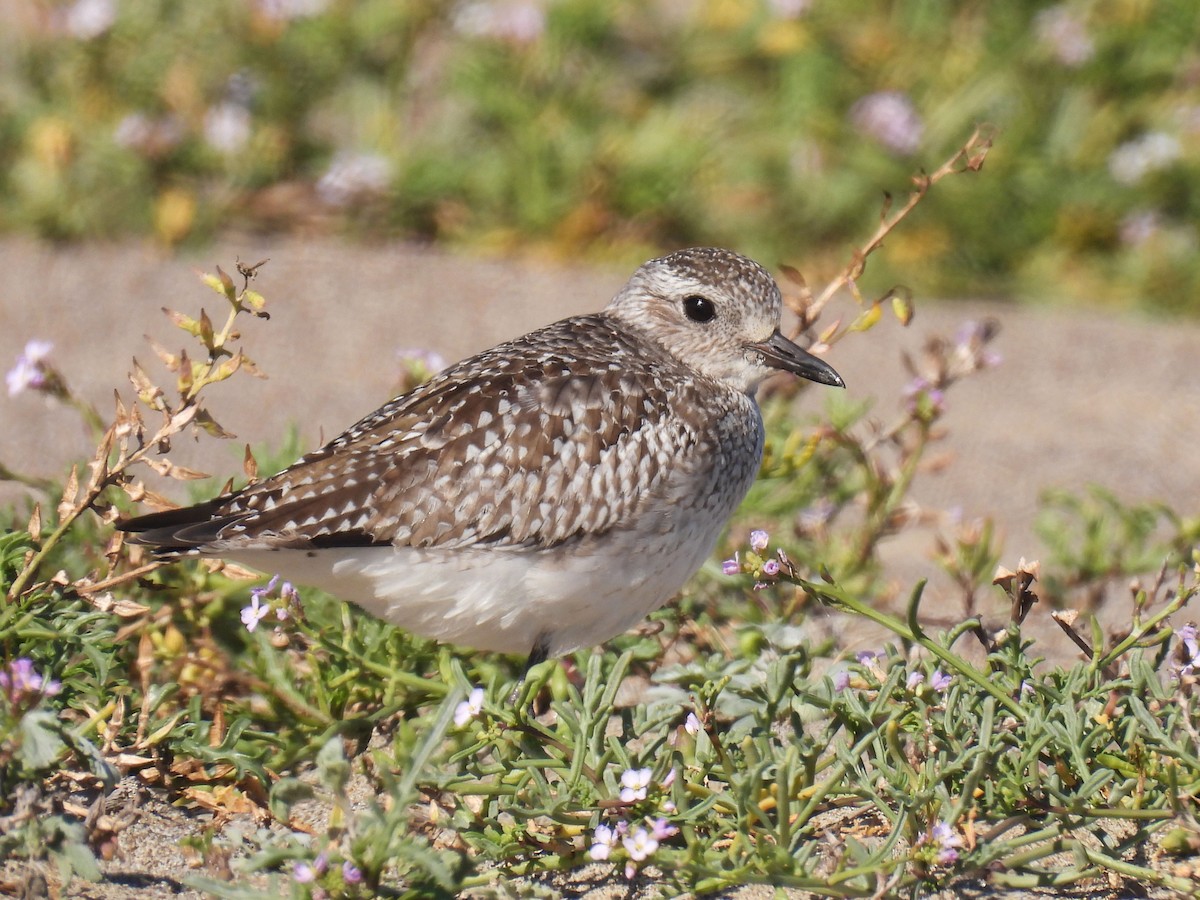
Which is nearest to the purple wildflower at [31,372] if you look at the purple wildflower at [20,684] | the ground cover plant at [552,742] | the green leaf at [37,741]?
the ground cover plant at [552,742]

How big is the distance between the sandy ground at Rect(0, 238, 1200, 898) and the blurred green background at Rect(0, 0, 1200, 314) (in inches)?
10.8

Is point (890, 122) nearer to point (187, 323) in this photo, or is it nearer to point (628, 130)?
point (628, 130)

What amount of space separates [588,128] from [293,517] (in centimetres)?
423

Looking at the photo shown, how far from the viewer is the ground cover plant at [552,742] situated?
3277 mm

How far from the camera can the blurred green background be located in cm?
757

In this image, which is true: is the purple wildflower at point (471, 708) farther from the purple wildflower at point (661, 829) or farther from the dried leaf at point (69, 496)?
the dried leaf at point (69, 496)

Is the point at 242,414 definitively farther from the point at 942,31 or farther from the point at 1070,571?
the point at 942,31

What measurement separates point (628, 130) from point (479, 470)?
4173 millimetres

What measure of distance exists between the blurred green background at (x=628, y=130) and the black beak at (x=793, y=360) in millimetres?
3050

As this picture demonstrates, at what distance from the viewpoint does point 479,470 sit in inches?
157

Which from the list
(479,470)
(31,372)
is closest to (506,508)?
(479,470)

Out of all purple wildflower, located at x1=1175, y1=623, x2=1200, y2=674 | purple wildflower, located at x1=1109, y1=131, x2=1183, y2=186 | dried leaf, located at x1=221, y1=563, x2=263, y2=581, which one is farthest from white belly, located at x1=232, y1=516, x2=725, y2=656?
purple wildflower, located at x1=1109, y1=131, x2=1183, y2=186

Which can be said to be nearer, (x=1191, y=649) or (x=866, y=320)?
(x=1191, y=649)

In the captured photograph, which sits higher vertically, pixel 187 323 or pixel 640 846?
pixel 187 323
